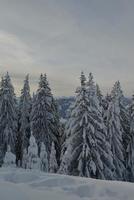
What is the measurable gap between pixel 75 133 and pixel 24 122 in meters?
16.2

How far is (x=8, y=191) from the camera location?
9.28m

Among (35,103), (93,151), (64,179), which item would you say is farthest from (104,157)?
(64,179)

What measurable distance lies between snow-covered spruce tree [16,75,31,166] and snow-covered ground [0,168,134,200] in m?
34.8

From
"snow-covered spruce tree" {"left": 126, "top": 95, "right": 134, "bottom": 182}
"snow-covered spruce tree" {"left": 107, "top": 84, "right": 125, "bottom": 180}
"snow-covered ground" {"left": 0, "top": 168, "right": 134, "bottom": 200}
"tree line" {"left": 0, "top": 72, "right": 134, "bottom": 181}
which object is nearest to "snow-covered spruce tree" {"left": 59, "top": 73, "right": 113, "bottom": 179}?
"tree line" {"left": 0, "top": 72, "right": 134, "bottom": 181}

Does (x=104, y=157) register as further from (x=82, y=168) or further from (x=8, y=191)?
(x=8, y=191)

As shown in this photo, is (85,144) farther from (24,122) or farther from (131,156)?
(24,122)

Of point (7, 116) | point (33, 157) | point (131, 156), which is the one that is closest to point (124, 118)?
point (131, 156)

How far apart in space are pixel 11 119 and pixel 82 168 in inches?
675

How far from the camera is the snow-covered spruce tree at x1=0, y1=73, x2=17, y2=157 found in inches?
1753

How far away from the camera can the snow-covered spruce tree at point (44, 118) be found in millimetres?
42719

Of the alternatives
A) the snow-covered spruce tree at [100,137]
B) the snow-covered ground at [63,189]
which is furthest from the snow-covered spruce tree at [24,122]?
the snow-covered ground at [63,189]

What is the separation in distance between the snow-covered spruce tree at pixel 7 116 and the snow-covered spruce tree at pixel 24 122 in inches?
44.6

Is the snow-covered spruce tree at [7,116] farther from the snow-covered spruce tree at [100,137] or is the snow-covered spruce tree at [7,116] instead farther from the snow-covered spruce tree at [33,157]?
the snow-covered spruce tree at [100,137]

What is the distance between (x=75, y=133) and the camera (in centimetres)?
3259
